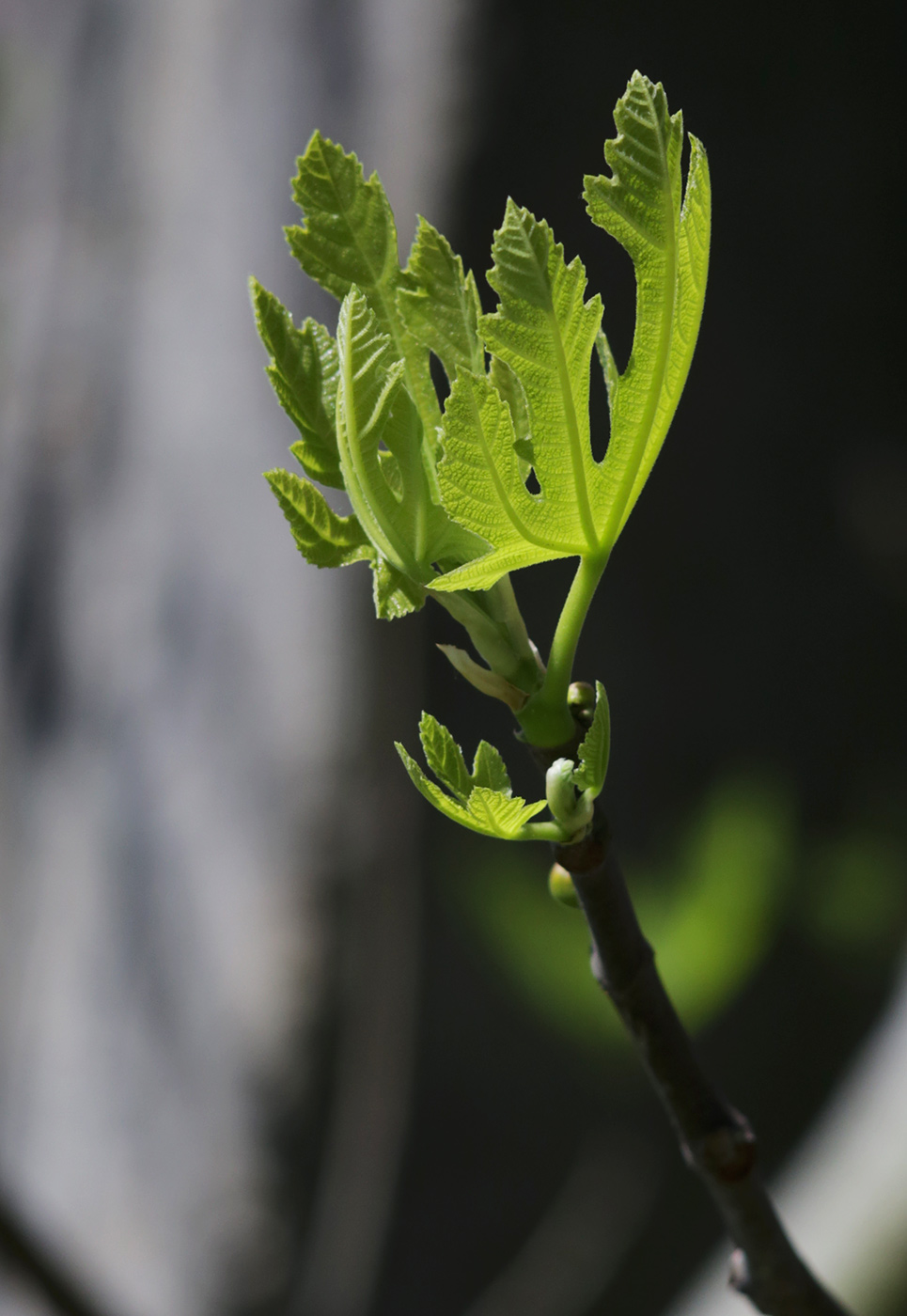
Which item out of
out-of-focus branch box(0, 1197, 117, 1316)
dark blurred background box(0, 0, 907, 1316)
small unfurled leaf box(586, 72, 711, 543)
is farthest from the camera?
dark blurred background box(0, 0, 907, 1316)

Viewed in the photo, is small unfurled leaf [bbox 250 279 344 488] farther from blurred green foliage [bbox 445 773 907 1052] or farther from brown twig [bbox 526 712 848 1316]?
blurred green foliage [bbox 445 773 907 1052]

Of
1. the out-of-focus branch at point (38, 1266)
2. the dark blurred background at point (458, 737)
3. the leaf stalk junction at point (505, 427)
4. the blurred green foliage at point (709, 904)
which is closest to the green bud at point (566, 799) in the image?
the leaf stalk junction at point (505, 427)

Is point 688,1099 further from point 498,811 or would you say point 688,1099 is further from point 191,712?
point 191,712

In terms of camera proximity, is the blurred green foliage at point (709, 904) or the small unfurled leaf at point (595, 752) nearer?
the small unfurled leaf at point (595, 752)

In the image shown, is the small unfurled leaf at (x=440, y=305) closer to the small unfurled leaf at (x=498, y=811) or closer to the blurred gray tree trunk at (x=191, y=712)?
the small unfurled leaf at (x=498, y=811)

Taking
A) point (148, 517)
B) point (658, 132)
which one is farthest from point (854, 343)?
point (658, 132)

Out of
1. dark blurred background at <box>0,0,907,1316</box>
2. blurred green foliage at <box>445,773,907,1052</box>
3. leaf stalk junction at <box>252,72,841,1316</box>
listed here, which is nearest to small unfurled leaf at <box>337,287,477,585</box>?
leaf stalk junction at <box>252,72,841,1316</box>
